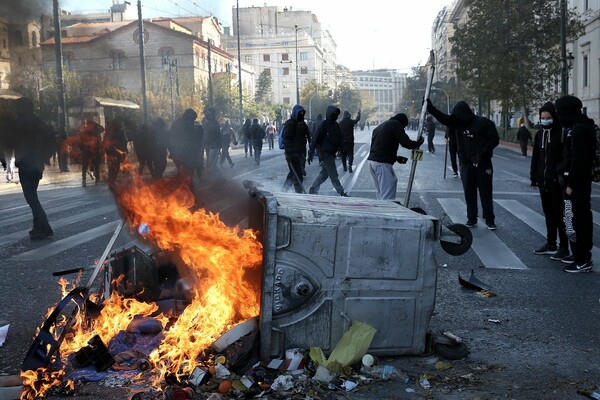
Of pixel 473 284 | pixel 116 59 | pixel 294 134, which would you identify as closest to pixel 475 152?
pixel 473 284

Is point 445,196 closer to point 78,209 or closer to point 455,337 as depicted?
point 78,209

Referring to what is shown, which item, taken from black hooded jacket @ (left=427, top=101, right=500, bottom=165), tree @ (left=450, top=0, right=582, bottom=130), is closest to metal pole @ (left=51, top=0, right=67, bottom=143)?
black hooded jacket @ (left=427, top=101, right=500, bottom=165)

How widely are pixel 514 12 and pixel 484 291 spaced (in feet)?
112

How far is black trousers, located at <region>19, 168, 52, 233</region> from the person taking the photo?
859 centimetres

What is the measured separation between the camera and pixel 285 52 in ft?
378

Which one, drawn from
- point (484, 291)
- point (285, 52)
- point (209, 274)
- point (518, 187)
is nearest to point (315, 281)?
point (209, 274)

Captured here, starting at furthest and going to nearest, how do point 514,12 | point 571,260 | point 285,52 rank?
point 285,52 → point 514,12 → point 571,260

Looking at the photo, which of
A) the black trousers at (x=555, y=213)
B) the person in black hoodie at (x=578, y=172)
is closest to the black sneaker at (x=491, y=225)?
the black trousers at (x=555, y=213)

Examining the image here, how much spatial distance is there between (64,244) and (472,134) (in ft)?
19.2

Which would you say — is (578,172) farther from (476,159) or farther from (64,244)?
(64,244)

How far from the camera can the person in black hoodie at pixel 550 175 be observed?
6949 mm

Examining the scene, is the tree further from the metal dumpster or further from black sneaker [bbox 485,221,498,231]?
the metal dumpster

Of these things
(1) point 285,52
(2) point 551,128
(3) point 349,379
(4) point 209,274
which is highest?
(1) point 285,52

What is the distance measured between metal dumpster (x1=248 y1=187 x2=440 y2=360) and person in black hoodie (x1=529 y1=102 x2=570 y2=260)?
11.4ft
